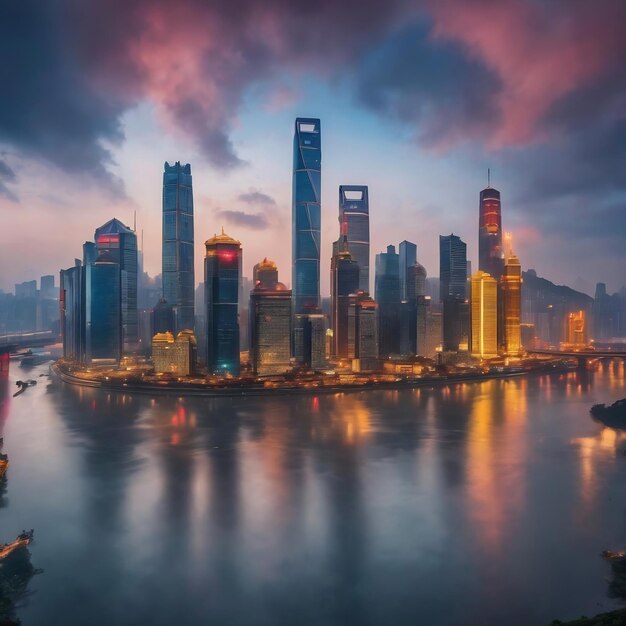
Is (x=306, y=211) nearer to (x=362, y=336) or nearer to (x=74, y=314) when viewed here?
(x=362, y=336)

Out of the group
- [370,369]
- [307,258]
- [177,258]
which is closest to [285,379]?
[370,369]

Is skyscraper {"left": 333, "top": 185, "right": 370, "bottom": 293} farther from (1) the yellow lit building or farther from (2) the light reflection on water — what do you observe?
(2) the light reflection on water

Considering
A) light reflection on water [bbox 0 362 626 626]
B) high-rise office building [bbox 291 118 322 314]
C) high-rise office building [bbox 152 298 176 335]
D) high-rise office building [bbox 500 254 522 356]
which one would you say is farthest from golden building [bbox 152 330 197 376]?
high-rise office building [bbox 500 254 522 356]

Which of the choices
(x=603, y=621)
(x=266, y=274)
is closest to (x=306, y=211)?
(x=266, y=274)

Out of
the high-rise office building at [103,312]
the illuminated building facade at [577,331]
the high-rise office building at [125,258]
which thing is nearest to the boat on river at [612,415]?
the high-rise office building at [103,312]

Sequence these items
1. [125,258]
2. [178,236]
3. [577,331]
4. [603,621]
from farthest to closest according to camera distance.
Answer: [178,236] < [577,331] < [125,258] < [603,621]
